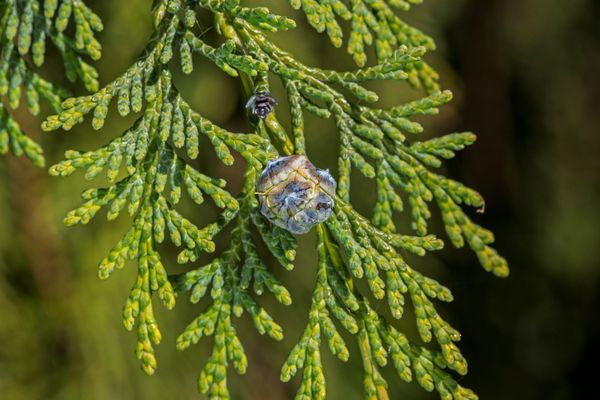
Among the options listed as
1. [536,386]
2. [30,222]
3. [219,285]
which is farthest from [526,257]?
[219,285]

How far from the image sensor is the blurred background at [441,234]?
8.64ft

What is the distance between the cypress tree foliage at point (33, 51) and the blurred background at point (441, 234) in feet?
2.69

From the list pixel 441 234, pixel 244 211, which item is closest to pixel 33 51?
pixel 244 211

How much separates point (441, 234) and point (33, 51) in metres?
2.38

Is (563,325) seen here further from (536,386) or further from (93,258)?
(93,258)

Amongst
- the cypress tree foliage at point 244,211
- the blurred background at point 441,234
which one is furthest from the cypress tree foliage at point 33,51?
the blurred background at point 441,234

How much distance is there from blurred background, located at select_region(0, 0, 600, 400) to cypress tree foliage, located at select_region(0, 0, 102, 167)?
32.3 inches

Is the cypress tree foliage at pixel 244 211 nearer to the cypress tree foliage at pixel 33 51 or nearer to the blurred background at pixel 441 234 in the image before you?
the cypress tree foliage at pixel 33 51

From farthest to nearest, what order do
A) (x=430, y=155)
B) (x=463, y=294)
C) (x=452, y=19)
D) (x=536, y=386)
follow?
(x=536, y=386)
(x=463, y=294)
(x=452, y=19)
(x=430, y=155)

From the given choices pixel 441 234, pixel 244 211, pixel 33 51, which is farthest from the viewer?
pixel 441 234

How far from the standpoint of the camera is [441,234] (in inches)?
137

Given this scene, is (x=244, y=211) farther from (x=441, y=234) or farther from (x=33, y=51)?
(x=441, y=234)

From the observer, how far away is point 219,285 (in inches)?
52.0

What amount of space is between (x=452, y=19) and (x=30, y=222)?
6.93 feet
